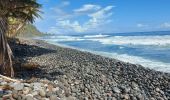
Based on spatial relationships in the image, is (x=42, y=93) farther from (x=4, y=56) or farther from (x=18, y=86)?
(x=4, y=56)

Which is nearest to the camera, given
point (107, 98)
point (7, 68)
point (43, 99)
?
point (43, 99)

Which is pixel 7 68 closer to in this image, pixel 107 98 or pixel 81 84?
pixel 81 84

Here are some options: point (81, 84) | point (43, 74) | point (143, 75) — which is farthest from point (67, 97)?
point (143, 75)

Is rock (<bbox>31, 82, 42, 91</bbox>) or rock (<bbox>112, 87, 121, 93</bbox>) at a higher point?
rock (<bbox>31, 82, 42, 91</bbox>)

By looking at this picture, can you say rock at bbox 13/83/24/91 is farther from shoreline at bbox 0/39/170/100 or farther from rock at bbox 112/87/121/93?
rock at bbox 112/87/121/93

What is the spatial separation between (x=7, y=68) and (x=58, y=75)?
2031 mm

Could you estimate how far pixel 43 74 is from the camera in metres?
14.4

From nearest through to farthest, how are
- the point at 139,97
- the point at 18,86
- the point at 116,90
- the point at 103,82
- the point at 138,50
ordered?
1. the point at 18,86
2. the point at 139,97
3. the point at 116,90
4. the point at 103,82
5. the point at 138,50

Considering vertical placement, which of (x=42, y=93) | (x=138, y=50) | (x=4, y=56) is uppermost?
(x=4, y=56)

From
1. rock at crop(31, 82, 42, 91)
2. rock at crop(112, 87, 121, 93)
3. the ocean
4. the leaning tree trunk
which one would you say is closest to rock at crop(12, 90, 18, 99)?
rock at crop(31, 82, 42, 91)

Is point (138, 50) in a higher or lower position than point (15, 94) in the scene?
lower

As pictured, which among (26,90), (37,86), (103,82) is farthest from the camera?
(103,82)

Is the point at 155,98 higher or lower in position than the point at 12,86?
lower

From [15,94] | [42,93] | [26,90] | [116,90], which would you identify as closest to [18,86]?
[26,90]
